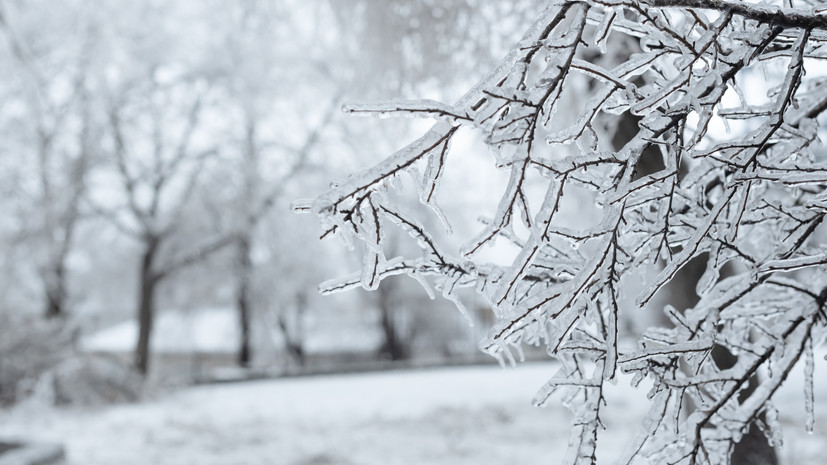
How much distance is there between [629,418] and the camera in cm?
574

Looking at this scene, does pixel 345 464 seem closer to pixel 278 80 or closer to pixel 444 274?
pixel 444 274

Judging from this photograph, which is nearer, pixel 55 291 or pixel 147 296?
pixel 147 296

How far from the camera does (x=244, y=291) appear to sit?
16266 mm

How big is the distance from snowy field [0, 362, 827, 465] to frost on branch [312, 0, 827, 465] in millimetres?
2865

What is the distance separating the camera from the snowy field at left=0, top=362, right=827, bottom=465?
467 centimetres

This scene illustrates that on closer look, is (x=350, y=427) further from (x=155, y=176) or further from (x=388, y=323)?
(x=388, y=323)

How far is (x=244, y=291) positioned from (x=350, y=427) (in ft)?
35.6

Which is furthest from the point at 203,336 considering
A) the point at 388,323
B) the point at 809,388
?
the point at 809,388

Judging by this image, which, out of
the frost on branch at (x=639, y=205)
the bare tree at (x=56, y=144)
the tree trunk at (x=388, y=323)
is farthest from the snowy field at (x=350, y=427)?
the tree trunk at (x=388, y=323)

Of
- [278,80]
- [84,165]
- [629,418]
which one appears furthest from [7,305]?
[629,418]

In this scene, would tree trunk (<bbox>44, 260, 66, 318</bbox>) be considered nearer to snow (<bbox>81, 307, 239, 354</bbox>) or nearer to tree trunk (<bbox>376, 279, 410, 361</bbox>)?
snow (<bbox>81, 307, 239, 354</bbox>)

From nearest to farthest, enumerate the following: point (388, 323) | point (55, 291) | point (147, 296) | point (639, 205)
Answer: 1. point (639, 205)
2. point (147, 296)
3. point (55, 291)
4. point (388, 323)

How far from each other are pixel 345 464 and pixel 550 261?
3.54 m

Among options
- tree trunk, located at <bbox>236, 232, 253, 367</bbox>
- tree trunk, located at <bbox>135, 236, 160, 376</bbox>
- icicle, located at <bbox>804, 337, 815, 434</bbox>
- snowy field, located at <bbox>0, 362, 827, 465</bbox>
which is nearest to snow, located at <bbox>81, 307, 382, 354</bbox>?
tree trunk, located at <bbox>236, 232, 253, 367</bbox>
